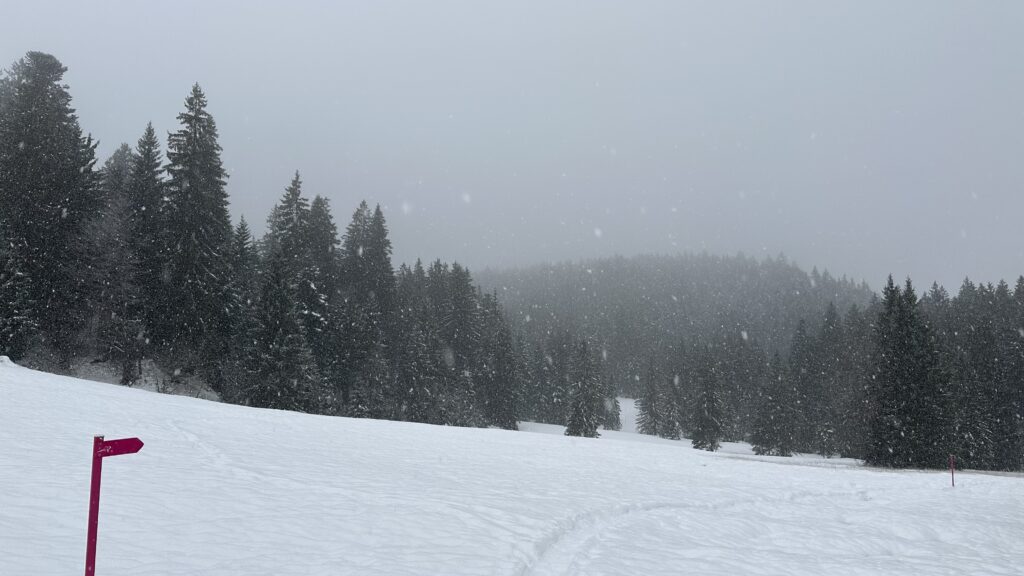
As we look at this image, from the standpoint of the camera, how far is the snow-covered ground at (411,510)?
21.9 ft

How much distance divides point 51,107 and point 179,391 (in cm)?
1924

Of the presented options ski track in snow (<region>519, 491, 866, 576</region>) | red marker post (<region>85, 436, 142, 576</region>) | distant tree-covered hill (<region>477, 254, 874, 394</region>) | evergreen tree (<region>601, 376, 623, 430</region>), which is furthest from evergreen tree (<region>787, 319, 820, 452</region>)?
red marker post (<region>85, 436, 142, 576</region>)

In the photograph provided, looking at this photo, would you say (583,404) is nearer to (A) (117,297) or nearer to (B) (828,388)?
(B) (828,388)

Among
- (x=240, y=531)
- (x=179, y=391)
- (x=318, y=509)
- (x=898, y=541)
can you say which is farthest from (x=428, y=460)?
(x=179, y=391)

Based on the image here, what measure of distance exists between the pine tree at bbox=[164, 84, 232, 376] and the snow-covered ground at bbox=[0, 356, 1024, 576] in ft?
46.8

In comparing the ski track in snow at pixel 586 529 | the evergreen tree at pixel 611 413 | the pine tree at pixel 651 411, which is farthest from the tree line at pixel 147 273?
the pine tree at pixel 651 411

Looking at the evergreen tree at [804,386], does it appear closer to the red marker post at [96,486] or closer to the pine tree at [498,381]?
the pine tree at [498,381]

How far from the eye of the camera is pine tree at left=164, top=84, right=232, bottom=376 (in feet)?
112

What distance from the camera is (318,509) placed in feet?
29.0

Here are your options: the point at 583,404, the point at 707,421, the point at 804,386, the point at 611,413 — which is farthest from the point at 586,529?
the point at 611,413

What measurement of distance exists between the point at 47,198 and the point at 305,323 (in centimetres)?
1725

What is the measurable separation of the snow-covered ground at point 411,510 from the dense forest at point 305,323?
47.2ft

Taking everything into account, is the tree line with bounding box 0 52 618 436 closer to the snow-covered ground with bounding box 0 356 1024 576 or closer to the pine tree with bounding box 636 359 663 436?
the snow-covered ground with bounding box 0 356 1024 576

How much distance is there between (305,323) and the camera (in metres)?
42.6
